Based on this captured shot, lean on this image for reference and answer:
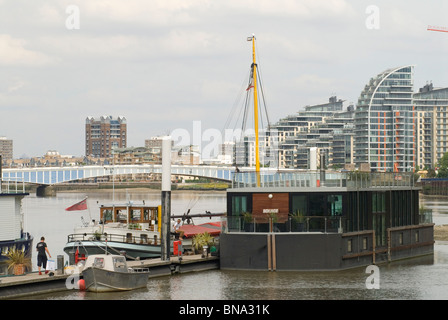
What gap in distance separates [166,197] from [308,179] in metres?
7.49

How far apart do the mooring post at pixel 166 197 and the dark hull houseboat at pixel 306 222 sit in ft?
8.96

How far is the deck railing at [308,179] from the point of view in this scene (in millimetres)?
43906

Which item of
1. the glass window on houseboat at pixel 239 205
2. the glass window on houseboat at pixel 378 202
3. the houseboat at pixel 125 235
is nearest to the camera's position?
the glass window on houseboat at pixel 239 205

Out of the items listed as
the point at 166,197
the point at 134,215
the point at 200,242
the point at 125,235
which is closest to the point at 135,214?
the point at 134,215

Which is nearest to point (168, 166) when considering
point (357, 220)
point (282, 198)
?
point (282, 198)

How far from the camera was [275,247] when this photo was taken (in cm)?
4131

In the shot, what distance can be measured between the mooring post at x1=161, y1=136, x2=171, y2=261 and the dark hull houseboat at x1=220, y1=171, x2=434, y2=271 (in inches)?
108

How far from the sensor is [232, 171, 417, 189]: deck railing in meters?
43.9

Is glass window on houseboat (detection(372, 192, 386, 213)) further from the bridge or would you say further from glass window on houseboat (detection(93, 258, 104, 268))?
the bridge

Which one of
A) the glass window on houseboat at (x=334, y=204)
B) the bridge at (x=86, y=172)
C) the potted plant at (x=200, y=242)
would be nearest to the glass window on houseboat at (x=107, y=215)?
the potted plant at (x=200, y=242)

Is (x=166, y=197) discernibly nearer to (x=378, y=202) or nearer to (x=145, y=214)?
(x=145, y=214)

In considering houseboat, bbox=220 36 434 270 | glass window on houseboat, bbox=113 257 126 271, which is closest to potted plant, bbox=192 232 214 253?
houseboat, bbox=220 36 434 270

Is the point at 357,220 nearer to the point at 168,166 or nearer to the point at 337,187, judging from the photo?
the point at 337,187

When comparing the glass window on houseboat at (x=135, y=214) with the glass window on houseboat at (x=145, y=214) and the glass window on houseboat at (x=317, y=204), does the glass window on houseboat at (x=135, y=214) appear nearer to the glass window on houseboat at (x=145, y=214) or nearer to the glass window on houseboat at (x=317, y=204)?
the glass window on houseboat at (x=145, y=214)
